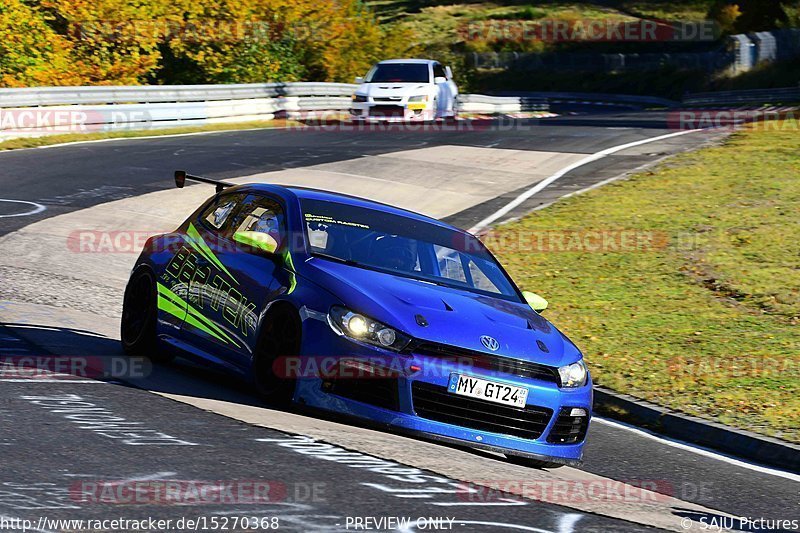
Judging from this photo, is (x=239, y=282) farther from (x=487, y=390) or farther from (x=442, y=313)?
(x=487, y=390)

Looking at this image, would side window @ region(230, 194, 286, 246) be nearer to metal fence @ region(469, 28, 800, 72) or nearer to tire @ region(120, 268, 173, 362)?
tire @ region(120, 268, 173, 362)

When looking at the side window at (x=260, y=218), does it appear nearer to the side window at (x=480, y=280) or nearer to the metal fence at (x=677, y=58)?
the side window at (x=480, y=280)

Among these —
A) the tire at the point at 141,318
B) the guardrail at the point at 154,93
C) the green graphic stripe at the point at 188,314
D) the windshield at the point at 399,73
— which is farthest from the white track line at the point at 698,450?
the windshield at the point at 399,73

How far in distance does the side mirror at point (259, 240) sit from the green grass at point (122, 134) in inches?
665

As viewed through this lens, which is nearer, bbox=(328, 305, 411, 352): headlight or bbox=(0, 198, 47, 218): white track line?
bbox=(328, 305, 411, 352): headlight

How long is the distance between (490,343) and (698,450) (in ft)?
8.82

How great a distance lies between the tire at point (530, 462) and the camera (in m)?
7.96

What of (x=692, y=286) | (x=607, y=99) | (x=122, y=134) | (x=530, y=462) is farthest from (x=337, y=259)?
(x=607, y=99)

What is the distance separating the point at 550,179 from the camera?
2358 centimetres

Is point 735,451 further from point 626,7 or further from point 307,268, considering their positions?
point 626,7

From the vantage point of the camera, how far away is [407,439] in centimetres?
757

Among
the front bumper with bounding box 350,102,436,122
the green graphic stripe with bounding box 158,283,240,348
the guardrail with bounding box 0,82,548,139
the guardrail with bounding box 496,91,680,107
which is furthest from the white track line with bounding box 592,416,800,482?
the guardrail with bounding box 496,91,680,107

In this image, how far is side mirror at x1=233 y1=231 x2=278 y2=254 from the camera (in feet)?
28.2

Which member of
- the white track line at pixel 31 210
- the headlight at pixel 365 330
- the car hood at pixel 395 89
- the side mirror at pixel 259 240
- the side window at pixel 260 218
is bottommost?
the white track line at pixel 31 210
